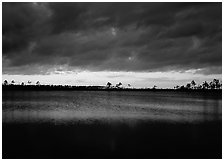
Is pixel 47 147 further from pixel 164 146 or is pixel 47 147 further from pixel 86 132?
pixel 164 146

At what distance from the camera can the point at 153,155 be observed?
470 inches

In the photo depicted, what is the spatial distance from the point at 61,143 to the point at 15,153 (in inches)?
110

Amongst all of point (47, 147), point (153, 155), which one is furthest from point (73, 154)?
Answer: point (153, 155)

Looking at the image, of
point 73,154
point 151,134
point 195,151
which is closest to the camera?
point 73,154

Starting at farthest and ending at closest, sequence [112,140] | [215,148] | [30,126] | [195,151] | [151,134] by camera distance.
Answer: [30,126], [151,134], [112,140], [215,148], [195,151]

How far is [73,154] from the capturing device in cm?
1177

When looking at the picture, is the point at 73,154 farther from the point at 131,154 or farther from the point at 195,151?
the point at 195,151

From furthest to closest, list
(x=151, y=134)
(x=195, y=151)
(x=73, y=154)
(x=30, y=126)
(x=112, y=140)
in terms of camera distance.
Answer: (x=30, y=126) < (x=151, y=134) < (x=112, y=140) < (x=195, y=151) < (x=73, y=154)

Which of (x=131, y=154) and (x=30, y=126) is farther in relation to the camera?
(x=30, y=126)

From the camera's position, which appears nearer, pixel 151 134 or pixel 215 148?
pixel 215 148

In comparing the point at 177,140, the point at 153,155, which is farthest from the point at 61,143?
the point at 177,140

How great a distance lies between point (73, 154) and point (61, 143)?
2440 millimetres

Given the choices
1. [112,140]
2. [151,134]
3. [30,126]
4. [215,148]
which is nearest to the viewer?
[215,148]

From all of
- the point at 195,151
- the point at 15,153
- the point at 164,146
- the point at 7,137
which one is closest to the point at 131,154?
the point at 164,146
